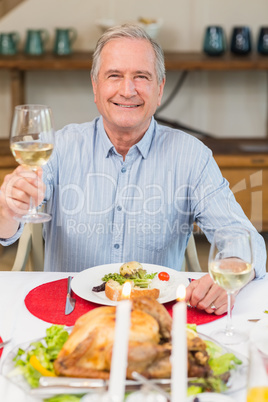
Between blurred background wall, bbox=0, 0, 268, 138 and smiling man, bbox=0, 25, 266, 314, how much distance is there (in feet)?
6.79

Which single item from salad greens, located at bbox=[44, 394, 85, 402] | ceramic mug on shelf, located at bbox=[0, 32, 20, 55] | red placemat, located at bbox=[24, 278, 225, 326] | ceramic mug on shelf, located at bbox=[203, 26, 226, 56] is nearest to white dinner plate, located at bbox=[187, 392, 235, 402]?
salad greens, located at bbox=[44, 394, 85, 402]

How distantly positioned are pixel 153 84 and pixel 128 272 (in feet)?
2.35

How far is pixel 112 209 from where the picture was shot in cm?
198

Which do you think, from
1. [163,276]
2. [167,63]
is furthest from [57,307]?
[167,63]

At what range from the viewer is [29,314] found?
1376 millimetres

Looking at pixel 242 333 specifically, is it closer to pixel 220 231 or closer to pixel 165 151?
pixel 220 231

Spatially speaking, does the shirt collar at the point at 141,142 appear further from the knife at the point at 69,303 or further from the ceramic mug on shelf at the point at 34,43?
the ceramic mug on shelf at the point at 34,43

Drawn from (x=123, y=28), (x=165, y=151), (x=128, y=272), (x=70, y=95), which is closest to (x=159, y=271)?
(x=128, y=272)

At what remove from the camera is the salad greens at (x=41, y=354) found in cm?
99

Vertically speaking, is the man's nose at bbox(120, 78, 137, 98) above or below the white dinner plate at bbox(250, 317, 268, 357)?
above

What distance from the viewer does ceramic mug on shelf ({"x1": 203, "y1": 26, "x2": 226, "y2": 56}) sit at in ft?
12.3

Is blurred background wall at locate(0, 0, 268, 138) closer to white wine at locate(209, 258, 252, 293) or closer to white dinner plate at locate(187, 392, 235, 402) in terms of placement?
white wine at locate(209, 258, 252, 293)

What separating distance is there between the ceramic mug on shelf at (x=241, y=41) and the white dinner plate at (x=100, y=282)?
8.37ft

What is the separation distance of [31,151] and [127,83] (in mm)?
625
